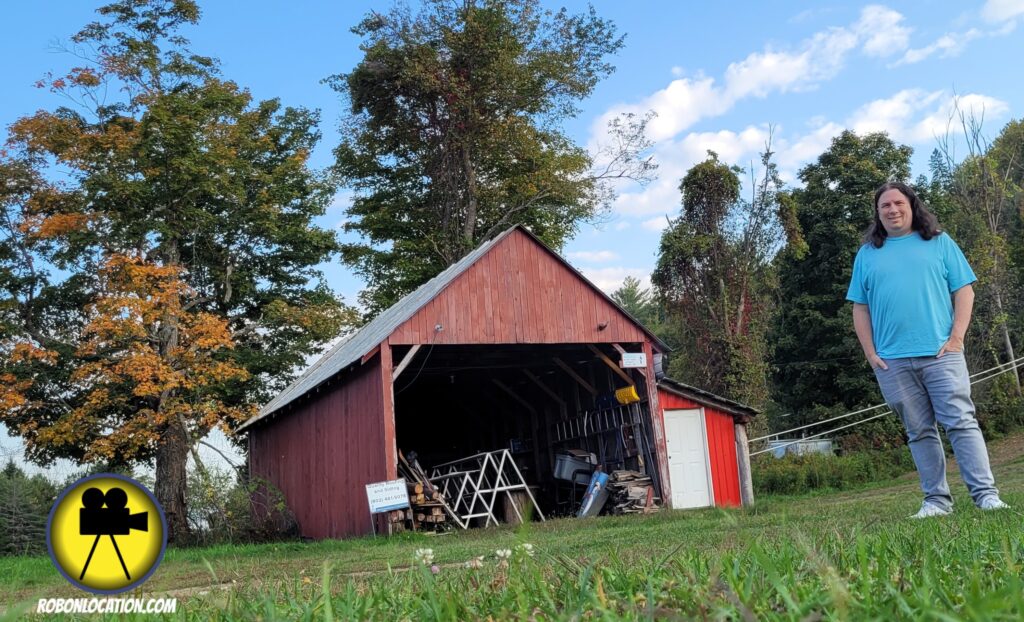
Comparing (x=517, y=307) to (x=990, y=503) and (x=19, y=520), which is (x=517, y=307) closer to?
(x=990, y=503)

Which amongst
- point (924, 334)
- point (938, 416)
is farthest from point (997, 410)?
point (924, 334)

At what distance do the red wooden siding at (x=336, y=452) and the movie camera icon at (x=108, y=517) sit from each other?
12.8 m

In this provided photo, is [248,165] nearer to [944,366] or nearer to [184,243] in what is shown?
[184,243]

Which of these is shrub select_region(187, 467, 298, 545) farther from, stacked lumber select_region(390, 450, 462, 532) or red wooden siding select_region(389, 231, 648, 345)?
red wooden siding select_region(389, 231, 648, 345)

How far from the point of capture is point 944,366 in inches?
196

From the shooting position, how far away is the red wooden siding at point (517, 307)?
15277 mm

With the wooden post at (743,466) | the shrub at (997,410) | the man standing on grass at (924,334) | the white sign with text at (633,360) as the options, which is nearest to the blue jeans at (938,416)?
the man standing on grass at (924,334)

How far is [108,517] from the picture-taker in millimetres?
1664

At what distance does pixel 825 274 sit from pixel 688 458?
497 inches

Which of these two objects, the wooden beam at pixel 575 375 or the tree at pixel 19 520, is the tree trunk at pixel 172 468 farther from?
the wooden beam at pixel 575 375

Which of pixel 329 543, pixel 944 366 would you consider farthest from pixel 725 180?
pixel 944 366

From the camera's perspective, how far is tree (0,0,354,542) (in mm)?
22875

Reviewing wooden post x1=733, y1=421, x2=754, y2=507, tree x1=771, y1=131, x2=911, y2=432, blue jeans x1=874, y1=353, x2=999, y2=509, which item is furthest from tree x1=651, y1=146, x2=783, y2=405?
blue jeans x1=874, y1=353, x2=999, y2=509

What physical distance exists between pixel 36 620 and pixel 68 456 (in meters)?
24.4
